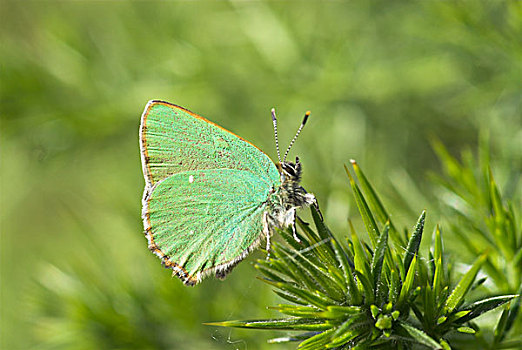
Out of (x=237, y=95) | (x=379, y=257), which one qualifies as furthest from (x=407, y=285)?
(x=237, y=95)

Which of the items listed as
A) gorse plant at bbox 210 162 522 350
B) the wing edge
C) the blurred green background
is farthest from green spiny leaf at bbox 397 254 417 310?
the blurred green background

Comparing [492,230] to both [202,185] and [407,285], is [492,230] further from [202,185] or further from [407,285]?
[202,185]

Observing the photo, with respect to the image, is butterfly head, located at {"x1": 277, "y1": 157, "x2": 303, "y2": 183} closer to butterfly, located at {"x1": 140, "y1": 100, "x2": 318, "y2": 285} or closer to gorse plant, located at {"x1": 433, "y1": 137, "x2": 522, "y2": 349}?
butterfly, located at {"x1": 140, "y1": 100, "x2": 318, "y2": 285}

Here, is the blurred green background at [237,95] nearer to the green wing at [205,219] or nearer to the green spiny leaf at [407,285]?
the green wing at [205,219]

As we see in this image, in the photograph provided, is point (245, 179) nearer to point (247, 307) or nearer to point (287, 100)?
point (247, 307)

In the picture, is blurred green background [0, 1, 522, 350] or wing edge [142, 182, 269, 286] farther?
blurred green background [0, 1, 522, 350]

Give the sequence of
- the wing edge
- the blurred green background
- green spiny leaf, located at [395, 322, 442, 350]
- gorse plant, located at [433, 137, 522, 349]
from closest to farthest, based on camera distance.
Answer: green spiny leaf, located at [395, 322, 442, 350]
gorse plant, located at [433, 137, 522, 349]
the wing edge
the blurred green background
